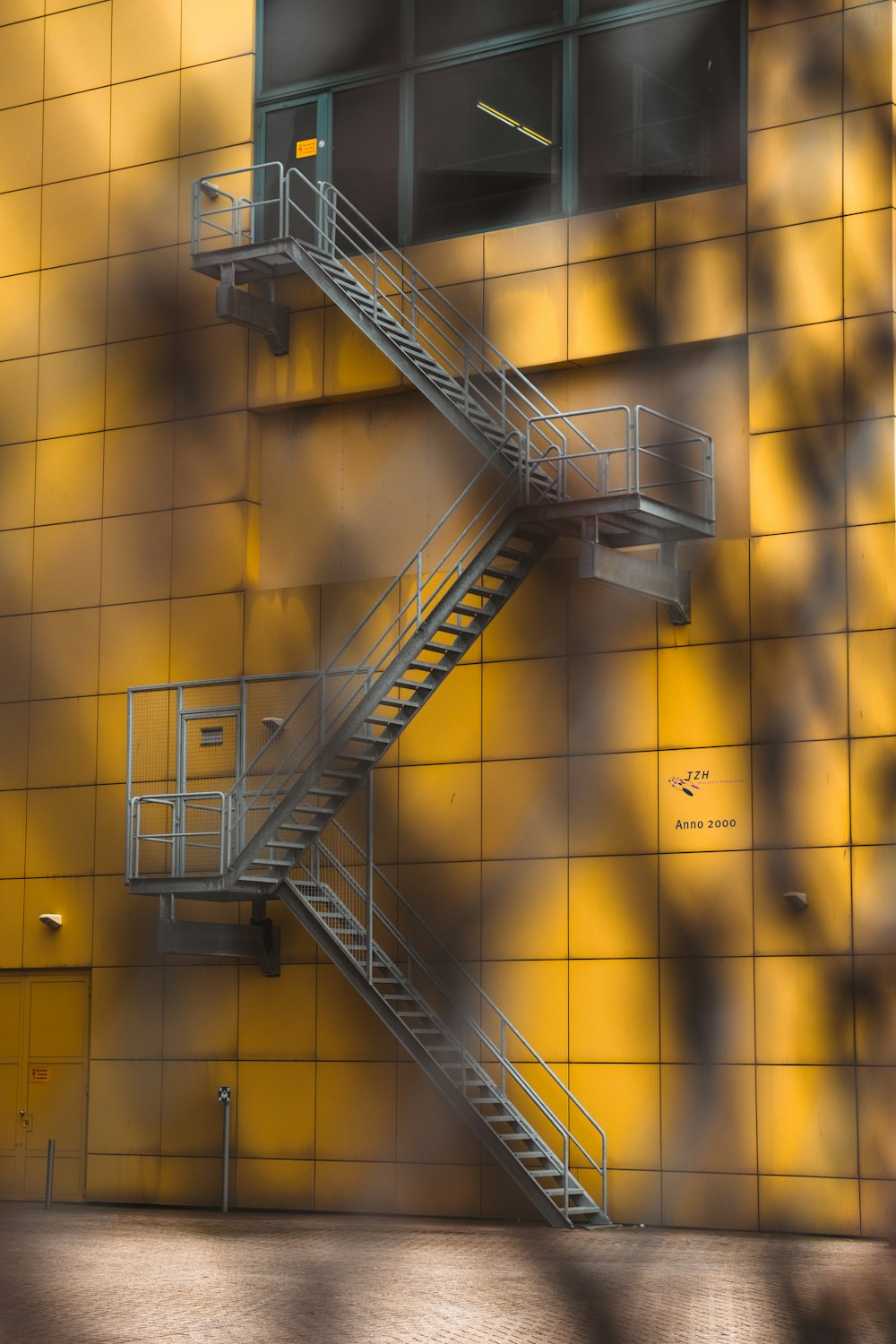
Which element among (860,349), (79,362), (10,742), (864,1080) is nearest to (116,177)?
(79,362)

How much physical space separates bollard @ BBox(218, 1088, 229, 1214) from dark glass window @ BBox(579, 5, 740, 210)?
752cm

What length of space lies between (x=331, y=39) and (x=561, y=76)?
651mm

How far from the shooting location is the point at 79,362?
1.14 meters

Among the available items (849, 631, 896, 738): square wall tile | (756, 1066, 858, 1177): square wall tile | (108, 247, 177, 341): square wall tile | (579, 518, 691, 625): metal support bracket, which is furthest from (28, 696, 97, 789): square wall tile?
(579, 518, 691, 625): metal support bracket

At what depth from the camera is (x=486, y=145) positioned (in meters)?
1.36

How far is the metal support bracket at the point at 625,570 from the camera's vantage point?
6672 millimetres

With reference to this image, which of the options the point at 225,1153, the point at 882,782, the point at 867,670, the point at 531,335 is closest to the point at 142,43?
the point at 882,782

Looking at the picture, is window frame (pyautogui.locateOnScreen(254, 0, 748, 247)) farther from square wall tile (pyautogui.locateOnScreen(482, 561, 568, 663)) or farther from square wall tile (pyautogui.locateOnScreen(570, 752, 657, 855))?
square wall tile (pyautogui.locateOnScreen(482, 561, 568, 663))

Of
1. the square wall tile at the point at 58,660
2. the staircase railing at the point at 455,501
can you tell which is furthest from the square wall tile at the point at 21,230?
the staircase railing at the point at 455,501

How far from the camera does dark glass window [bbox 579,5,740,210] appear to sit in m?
0.93

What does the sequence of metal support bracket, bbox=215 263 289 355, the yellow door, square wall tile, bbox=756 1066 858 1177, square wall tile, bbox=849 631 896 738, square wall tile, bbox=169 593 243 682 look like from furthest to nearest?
the yellow door
metal support bracket, bbox=215 263 289 355
square wall tile, bbox=756 1066 858 1177
square wall tile, bbox=169 593 243 682
square wall tile, bbox=849 631 896 738

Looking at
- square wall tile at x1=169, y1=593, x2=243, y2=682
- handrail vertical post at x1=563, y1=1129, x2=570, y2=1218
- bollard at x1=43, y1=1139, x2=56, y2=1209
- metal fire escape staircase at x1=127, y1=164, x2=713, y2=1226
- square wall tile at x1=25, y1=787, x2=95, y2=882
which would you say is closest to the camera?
square wall tile at x1=25, y1=787, x2=95, y2=882

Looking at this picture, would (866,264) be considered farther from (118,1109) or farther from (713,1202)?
(118,1109)

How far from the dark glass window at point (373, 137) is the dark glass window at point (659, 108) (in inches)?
4.7
